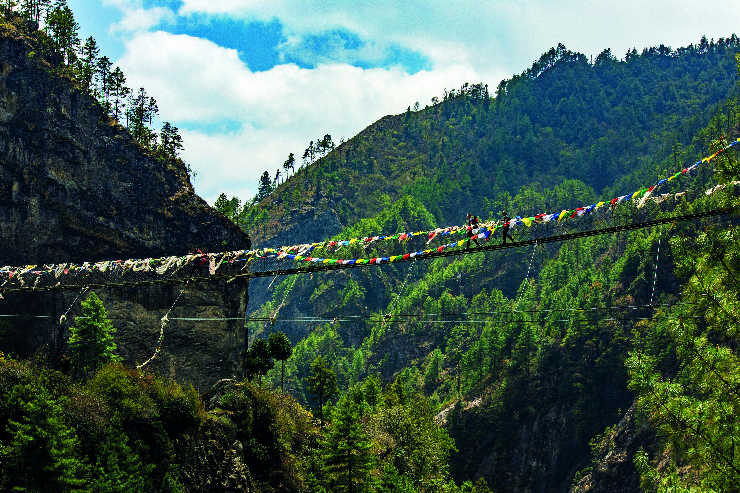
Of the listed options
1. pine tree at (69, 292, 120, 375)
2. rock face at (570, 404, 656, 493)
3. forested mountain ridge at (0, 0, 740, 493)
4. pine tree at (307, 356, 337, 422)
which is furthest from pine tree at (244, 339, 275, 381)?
rock face at (570, 404, 656, 493)

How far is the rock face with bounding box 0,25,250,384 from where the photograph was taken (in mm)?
64000

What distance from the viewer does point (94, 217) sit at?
70.0 meters

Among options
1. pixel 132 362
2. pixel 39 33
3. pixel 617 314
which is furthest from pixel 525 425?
pixel 39 33

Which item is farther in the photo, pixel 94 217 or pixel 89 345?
pixel 94 217

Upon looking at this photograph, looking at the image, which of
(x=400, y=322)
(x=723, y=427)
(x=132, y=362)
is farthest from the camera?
(x=400, y=322)

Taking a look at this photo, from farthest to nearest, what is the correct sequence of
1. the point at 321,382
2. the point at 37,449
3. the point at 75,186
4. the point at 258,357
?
the point at 75,186 < the point at 321,382 < the point at 258,357 < the point at 37,449

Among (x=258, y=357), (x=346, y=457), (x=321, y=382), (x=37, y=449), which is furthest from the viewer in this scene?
(x=321, y=382)

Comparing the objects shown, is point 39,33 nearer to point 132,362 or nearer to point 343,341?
point 132,362

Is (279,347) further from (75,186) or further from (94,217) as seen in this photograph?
(75,186)

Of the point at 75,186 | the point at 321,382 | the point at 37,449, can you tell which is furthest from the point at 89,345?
the point at 75,186

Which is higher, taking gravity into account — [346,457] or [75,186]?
[75,186]

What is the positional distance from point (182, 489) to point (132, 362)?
25638 millimetres

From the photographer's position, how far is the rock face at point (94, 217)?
210 ft

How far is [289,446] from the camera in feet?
155
